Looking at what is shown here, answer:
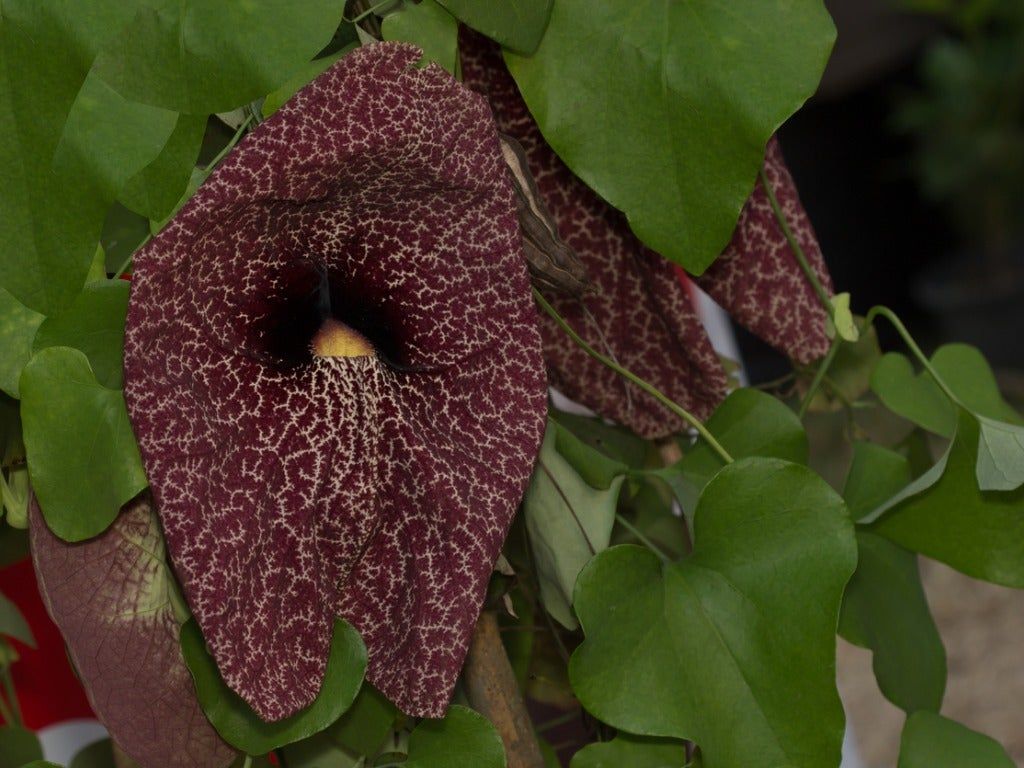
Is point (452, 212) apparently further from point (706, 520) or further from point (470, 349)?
point (706, 520)

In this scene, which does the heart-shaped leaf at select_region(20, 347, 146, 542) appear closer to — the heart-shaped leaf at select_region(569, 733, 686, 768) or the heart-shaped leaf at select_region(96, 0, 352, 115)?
the heart-shaped leaf at select_region(96, 0, 352, 115)

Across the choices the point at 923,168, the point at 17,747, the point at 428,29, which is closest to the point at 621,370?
the point at 428,29

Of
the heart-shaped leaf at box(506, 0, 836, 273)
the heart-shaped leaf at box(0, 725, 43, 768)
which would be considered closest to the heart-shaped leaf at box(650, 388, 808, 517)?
the heart-shaped leaf at box(506, 0, 836, 273)

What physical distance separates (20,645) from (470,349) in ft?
1.74

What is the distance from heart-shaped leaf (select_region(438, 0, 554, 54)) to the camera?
438mm

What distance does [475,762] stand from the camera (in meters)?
0.48

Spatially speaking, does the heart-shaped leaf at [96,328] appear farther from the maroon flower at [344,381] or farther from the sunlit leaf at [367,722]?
the sunlit leaf at [367,722]

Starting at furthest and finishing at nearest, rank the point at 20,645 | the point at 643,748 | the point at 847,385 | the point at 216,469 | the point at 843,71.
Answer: the point at 843,71 → the point at 20,645 → the point at 847,385 → the point at 643,748 → the point at 216,469

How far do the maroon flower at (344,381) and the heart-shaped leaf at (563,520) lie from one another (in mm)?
62

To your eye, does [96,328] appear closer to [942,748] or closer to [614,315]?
[614,315]

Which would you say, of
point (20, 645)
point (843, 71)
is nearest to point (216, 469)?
point (20, 645)

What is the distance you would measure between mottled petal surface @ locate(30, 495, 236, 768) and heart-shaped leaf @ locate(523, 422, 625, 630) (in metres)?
0.14

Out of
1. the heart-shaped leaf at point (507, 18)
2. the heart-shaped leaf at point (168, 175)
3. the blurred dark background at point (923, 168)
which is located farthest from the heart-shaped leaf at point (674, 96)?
the blurred dark background at point (923, 168)

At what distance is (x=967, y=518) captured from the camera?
556mm
